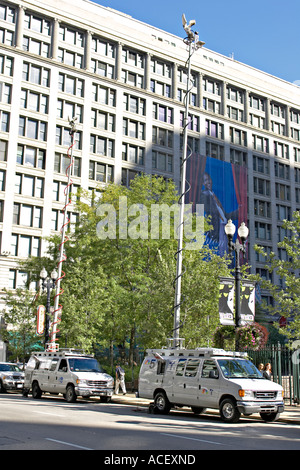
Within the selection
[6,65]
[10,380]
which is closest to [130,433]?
[10,380]

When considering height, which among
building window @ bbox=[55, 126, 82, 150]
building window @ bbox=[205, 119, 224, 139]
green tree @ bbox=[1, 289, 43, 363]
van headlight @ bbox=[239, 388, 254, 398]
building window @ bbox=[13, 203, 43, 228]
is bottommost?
van headlight @ bbox=[239, 388, 254, 398]

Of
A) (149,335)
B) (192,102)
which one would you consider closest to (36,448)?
(149,335)

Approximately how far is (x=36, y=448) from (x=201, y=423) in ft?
23.1

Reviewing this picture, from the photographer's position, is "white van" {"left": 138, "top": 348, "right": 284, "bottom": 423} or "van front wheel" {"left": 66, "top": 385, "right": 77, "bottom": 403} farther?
"van front wheel" {"left": 66, "top": 385, "right": 77, "bottom": 403}

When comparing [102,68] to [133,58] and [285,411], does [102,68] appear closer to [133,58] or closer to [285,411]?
[133,58]

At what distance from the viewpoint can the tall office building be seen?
55.6m

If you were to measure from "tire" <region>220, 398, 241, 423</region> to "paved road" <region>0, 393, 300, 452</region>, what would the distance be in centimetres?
24

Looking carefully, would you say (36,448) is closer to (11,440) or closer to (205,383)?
(11,440)

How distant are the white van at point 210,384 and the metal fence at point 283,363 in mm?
5447

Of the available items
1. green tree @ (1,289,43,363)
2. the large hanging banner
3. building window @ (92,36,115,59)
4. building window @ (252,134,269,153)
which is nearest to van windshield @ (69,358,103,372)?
green tree @ (1,289,43,363)

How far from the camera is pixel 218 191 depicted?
68.7 meters

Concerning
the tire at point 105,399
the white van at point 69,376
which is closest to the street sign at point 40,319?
the white van at point 69,376

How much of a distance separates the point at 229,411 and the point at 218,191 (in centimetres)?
5423

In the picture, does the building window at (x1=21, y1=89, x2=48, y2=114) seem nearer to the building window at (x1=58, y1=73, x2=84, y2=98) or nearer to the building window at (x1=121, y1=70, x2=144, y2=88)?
the building window at (x1=58, y1=73, x2=84, y2=98)
